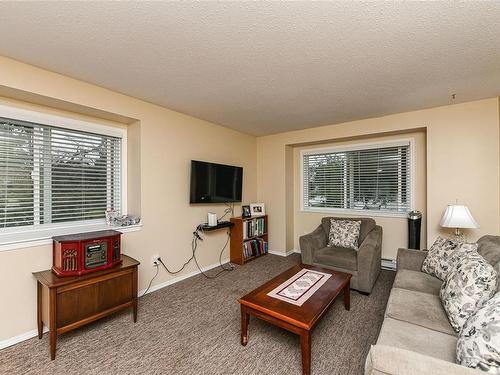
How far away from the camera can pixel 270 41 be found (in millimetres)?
1728

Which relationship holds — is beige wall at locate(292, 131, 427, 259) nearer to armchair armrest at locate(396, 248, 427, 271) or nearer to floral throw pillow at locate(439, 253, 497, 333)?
armchair armrest at locate(396, 248, 427, 271)

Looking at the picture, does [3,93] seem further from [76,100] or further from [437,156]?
[437,156]

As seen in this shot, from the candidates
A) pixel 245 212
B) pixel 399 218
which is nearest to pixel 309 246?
pixel 245 212

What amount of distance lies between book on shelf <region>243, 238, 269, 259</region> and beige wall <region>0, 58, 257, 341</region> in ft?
1.14

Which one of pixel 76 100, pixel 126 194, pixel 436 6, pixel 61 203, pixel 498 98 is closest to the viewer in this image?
pixel 436 6

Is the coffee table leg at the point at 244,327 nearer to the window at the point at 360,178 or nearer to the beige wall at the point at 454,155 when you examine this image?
the beige wall at the point at 454,155

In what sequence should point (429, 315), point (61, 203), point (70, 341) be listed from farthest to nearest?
point (61, 203) → point (70, 341) → point (429, 315)

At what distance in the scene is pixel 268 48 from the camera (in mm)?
1812

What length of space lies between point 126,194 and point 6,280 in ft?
4.38

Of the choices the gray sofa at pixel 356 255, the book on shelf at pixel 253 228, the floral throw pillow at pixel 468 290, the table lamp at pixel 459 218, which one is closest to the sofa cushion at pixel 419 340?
the floral throw pillow at pixel 468 290

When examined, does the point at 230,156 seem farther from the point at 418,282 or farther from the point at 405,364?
the point at 405,364

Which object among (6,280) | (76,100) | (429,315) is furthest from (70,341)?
(429,315)

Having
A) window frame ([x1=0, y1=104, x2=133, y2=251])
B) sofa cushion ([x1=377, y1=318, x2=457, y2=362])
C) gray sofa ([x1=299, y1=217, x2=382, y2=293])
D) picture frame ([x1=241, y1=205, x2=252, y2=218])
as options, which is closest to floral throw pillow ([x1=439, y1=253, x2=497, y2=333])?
sofa cushion ([x1=377, y1=318, x2=457, y2=362])

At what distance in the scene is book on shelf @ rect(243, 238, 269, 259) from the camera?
4.08 meters
